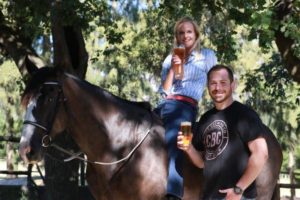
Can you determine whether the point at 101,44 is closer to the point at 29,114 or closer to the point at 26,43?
the point at 26,43

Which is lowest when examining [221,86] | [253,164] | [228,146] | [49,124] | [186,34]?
[253,164]

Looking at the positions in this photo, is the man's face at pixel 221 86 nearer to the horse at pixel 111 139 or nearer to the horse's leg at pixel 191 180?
the horse at pixel 111 139

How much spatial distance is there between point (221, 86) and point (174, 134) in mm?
1458

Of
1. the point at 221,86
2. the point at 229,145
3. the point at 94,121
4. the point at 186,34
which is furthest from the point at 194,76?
the point at 229,145

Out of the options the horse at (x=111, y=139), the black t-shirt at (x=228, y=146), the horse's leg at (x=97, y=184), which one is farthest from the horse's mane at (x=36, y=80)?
the black t-shirt at (x=228, y=146)

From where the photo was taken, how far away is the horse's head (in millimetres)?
4461

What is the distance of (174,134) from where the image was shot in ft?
16.1

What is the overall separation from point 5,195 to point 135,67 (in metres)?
14.6

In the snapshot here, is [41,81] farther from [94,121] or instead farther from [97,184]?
[97,184]

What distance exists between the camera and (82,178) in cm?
1034

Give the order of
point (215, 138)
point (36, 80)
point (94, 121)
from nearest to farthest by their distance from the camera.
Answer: point (215, 138) → point (36, 80) → point (94, 121)

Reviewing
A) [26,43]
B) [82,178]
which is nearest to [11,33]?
[26,43]

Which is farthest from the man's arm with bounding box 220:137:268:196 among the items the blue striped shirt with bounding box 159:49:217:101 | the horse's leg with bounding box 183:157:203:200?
the blue striped shirt with bounding box 159:49:217:101

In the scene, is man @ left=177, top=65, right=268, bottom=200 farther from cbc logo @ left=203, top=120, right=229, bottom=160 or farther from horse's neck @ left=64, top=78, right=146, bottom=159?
horse's neck @ left=64, top=78, right=146, bottom=159
